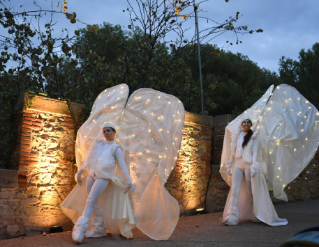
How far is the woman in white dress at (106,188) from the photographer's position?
15.9 feet

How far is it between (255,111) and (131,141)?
2.75 meters

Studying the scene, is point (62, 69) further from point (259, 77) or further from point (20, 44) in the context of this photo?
point (259, 77)

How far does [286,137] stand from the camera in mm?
6723

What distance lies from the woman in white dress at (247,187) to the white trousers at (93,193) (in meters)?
2.33

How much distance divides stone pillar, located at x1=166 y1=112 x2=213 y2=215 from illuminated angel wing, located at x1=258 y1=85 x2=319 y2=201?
1.55 metres

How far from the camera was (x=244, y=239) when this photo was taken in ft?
16.3

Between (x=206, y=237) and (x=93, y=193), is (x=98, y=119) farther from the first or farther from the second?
(x=206, y=237)

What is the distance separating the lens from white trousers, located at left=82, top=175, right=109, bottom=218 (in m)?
4.71

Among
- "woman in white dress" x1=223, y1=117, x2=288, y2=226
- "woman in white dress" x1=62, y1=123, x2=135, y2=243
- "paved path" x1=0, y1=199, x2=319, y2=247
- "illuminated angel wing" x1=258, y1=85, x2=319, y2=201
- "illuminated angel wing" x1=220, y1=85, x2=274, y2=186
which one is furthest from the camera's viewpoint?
"illuminated angel wing" x1=220, y1=85, x2=274, y2=186

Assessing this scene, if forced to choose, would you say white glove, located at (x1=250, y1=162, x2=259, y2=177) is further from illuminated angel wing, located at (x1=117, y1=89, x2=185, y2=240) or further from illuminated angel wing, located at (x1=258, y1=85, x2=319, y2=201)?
illuminated angel wing, located at (x1=117, y1=89, x2=185, y2=240)

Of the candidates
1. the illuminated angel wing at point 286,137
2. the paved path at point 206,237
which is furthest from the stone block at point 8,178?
the illuminated angel wing at point 286,137

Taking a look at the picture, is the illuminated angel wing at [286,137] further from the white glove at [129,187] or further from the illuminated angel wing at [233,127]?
the white glove at [129,187]

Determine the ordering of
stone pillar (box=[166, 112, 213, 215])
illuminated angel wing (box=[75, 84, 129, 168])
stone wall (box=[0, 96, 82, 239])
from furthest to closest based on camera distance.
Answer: stone pillar (box=[166, 112, 213, 215]), illuminated angel wing (box=[75, 84, 129, 168]), stone wall (box=[0, 96, 82, 239])

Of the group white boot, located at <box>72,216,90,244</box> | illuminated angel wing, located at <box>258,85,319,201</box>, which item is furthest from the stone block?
illuminated angel wing, located at <box>258,85,319,201</box>
